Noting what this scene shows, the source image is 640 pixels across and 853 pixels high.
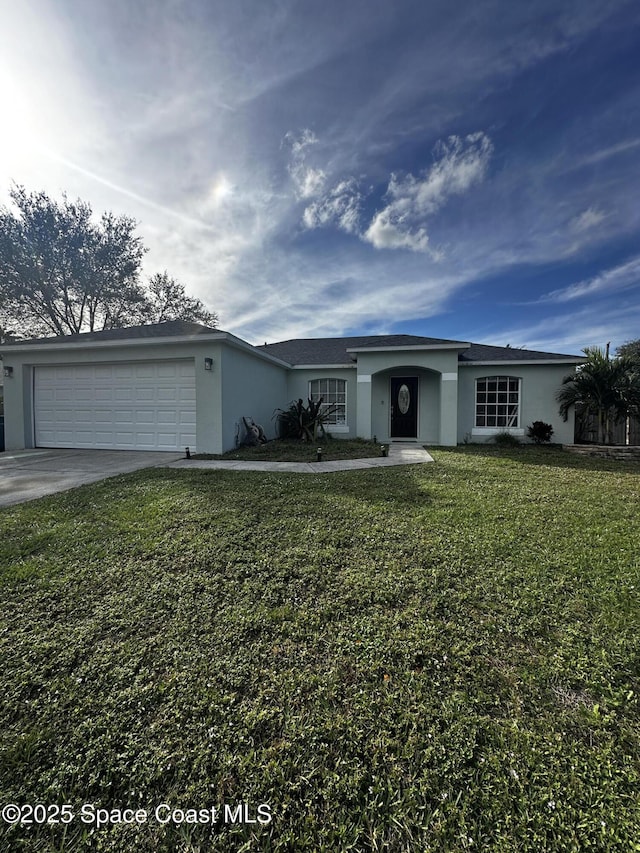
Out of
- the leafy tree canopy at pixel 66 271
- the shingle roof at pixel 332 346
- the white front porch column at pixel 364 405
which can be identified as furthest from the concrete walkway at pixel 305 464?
the leafy tree canopy at pixel 66 271

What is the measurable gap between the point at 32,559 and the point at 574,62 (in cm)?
1236

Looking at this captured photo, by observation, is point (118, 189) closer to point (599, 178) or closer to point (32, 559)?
point (32, 559)

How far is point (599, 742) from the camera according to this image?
1.51 m

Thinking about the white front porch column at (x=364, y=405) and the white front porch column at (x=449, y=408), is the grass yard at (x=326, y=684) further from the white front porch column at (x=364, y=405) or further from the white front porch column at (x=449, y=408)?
the white front porch column at (x=364, y=405)

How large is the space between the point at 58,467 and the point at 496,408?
1239cm

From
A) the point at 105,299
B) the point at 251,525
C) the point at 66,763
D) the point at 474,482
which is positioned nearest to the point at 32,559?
the point at 251,525

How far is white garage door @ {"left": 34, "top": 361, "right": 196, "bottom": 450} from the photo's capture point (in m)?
8.78

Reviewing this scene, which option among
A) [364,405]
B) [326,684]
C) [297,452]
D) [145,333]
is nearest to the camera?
[326,684]

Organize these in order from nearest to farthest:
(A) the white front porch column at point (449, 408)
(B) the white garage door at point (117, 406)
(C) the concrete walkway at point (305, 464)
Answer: (C) the concrete walkway at point (305, 464), (B) the white garage door at point (117, 406), (A) the white front porch column at point (449, 408)

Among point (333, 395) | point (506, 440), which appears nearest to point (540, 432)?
point (506, 440)

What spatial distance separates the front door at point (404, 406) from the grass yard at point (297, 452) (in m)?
2.27

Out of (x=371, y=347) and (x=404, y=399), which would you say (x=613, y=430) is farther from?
(x=371, y=347)

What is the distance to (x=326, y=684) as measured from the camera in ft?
5.97

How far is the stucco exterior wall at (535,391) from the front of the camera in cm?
1084
